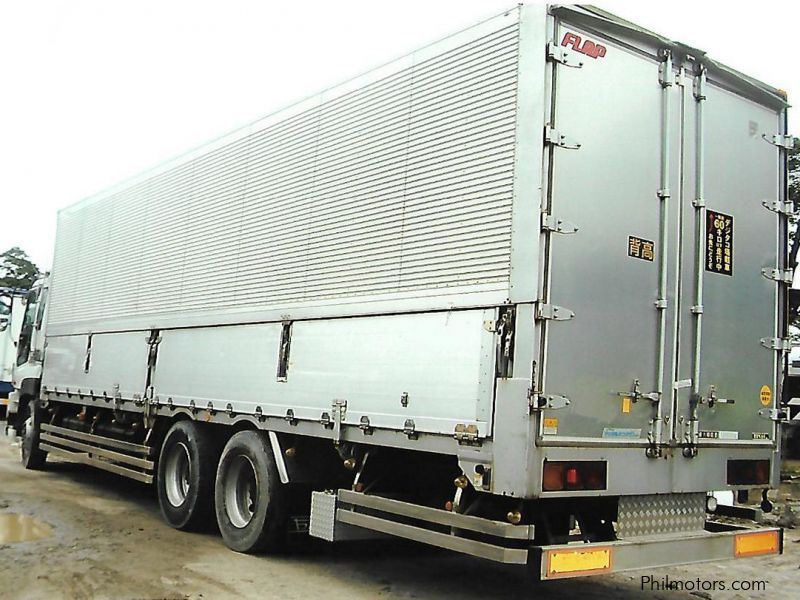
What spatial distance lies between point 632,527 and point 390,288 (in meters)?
2.34

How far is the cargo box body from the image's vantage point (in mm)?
5484

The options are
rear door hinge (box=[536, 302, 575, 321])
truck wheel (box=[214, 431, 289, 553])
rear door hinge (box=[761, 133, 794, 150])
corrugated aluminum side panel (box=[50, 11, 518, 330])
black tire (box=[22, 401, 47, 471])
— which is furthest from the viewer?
black tire (box=[22, 401, 47, 471])

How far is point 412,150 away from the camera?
6.52m

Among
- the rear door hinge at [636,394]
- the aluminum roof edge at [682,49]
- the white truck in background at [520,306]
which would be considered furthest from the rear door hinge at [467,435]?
the aluminum roof edge at [682,49]

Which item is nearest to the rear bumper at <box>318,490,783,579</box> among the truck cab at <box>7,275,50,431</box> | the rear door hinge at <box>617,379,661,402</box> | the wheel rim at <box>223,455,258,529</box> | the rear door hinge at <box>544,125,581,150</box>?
the rear door hinge at <box>617,379,661,402</box>

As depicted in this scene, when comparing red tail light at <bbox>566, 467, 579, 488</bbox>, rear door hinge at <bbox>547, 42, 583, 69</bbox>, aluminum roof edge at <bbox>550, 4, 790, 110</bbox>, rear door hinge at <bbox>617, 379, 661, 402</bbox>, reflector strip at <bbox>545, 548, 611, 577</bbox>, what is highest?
aluminum roof edge at <bbox>550, 4, 790, 110</bbox>

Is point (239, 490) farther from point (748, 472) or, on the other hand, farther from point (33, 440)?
point (33, 440)

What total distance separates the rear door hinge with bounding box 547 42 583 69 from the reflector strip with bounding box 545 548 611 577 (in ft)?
9.94

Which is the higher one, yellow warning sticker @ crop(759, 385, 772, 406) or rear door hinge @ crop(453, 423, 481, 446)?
yellow warning sticker @ crop(759, 385, 772, 406)

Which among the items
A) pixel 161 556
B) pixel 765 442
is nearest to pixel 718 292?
pixel 765 442

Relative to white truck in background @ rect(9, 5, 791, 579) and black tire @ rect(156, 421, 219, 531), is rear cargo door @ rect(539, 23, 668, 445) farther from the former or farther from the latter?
black tire @ rect(156, 421, 219, 531)

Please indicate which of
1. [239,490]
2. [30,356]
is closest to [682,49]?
[239,490]

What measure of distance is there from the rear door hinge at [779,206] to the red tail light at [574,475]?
104 inches

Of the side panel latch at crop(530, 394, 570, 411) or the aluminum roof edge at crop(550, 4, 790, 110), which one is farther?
the aluminum roof edge at crop(550, 4, 790, 110)
